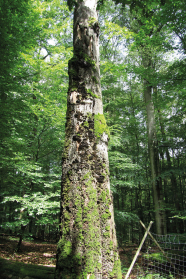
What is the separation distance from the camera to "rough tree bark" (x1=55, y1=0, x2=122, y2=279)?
50.3 inches

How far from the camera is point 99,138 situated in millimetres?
1688

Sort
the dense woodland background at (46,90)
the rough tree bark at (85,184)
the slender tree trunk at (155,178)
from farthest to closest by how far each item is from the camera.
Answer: the slender tree trunk at (155,178) < the dense woodland background at (46,90) < the rough tree bark at (85,184)

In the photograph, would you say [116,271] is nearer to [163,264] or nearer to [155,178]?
[163,264]

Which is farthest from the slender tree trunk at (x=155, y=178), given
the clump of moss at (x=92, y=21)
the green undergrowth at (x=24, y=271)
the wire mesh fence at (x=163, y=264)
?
the green undergrowth at (x=24, y=271)

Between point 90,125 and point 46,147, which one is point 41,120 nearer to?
point 46,147

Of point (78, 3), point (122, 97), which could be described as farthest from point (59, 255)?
point (122, 97)

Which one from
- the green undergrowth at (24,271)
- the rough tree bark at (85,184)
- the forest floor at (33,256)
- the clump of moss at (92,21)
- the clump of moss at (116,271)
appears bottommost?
the forest floor at (33,256)

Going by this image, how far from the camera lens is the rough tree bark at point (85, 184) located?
1277 millimetres

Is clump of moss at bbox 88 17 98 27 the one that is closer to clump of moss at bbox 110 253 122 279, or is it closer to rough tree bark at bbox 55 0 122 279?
rough tree bark at bbox 55 0 122 279

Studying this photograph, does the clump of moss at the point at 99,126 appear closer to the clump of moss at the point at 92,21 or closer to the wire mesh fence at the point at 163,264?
the clump of moss at the point at 92,21

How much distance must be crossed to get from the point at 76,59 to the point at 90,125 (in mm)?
858

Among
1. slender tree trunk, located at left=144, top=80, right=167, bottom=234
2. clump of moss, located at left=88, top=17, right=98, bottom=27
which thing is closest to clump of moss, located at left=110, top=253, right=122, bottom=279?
clump of moss, located at left=88, top=17, right=98, bottom=27

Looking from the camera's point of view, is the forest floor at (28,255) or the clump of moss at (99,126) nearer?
the clump of moss at (99,126)

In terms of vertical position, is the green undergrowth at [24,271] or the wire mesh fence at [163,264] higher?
the green undergrowth at [24,271]
